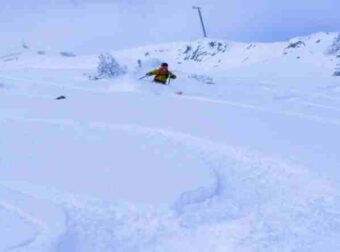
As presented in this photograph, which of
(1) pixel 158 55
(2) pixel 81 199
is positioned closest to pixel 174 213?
(2) pixel 81 199

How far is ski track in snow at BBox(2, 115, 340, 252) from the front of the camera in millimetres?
4945

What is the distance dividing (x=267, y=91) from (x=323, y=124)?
4.48 m

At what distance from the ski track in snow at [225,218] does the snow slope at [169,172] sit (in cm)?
1

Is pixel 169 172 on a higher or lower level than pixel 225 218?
higher

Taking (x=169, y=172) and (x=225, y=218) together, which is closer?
(x=225, y=218)

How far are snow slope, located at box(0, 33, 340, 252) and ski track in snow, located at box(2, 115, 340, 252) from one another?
11mm

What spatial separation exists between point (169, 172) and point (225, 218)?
1.19 m

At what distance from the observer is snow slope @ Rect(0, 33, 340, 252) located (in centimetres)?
503

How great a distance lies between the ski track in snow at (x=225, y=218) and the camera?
4.95 meters

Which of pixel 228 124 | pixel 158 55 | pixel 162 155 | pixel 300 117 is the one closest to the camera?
pixel 162 155

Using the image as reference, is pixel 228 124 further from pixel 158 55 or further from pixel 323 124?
pixel 158 55

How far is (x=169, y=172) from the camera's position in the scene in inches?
252

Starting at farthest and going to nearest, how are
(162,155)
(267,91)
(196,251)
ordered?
(267,91)
(162,155)
(196,251)

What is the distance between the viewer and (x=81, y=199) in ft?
18.4
